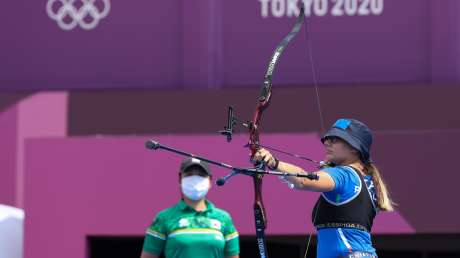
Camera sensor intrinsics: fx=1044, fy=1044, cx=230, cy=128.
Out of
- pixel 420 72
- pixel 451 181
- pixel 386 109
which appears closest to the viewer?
pixel 451 181

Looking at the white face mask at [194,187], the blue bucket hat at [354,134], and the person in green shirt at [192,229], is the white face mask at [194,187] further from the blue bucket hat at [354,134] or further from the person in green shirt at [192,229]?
the blue bucket hat at [354,134]

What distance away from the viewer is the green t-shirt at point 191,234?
6.47 meters

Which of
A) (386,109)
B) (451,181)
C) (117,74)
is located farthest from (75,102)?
(451,181)

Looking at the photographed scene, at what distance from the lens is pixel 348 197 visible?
4.75 metres

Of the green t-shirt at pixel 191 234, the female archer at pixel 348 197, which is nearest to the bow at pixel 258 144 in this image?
the female archer at pixel 348 197

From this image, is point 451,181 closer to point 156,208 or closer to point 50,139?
point 156,208

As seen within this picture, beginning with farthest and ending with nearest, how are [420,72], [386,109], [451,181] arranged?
1. [420,72]
2. [386,109]
3. [451,181]

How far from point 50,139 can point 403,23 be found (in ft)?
11.7

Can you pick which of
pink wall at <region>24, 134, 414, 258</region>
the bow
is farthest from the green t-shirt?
pink wall at <region>24, 134, 414, 258</region>

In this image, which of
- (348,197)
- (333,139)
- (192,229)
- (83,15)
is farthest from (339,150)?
(83,15)

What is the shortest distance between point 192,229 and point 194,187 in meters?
0.30

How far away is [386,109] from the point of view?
9156mm

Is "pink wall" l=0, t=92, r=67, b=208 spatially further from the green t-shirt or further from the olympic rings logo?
the green t-shirt

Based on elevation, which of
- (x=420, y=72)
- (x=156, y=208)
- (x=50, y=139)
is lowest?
(x=156, y=208)
